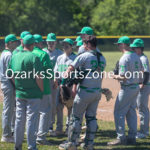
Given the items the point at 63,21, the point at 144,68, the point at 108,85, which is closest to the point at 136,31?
the point at 63,21

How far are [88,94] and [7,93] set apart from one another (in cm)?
157

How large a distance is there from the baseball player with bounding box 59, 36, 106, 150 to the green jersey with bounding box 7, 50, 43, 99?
0.55 m

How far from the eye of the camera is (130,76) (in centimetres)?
686

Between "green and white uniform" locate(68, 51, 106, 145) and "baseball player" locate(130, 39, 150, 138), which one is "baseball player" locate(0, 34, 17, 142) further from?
"baseball player" locate(130, 39, 150, 138)

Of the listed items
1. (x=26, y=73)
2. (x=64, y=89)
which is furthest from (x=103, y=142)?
(x=26, y=73)

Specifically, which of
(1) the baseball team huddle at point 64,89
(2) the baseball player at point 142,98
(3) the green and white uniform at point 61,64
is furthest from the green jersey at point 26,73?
(2) the baseball player at point 142,98

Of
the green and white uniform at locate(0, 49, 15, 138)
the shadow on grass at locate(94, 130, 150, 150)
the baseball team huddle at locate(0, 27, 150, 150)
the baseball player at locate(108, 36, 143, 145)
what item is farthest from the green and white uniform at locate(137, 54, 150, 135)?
the green and white uniform at locate(0, 49, 15, 138)

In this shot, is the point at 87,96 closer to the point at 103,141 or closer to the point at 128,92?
the point at 128,92

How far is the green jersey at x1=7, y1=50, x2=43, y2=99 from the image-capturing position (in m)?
5.87

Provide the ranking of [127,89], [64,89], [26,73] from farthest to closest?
[127,89] < [64,89] < [26,73]

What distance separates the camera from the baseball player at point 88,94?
6203 mm

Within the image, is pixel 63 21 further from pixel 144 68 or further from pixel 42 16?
pixel 144 68

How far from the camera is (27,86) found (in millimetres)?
5961

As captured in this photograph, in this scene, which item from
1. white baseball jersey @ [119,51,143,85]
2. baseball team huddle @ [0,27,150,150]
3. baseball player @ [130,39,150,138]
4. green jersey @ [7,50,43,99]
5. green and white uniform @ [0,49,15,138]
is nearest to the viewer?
green jersey @ [7,50,43,99]
